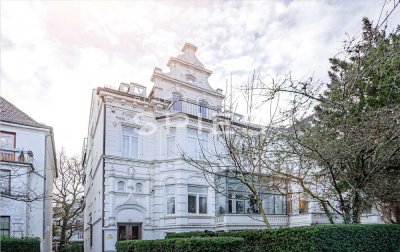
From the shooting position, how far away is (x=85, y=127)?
35750 millimetres

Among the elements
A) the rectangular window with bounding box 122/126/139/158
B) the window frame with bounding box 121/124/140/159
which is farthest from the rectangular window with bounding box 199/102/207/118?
the rectangular window with bounding box 122/126/139/158

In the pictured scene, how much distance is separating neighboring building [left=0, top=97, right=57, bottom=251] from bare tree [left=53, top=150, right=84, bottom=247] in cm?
1721

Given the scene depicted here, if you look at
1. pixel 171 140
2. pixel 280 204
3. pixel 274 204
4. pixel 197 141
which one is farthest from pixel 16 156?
pixel 280 204

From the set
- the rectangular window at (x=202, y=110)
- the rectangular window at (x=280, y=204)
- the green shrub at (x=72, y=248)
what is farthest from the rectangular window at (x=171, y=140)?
the green shrub at (x=72, y=248)

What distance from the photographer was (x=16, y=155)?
18891mm

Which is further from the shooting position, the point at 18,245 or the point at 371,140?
the point at 18,245

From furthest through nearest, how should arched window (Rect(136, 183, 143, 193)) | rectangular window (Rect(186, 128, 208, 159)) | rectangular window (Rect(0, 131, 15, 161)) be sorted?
rectangular window (Rect(186, 128, 208, 159)) < arched window (Rect(136, 183, 143, 193)) < rectangular window (Rect(0, 131, 15, 161))

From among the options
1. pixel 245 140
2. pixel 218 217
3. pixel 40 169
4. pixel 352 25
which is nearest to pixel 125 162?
pixel 40 169

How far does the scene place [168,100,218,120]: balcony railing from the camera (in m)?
21.9

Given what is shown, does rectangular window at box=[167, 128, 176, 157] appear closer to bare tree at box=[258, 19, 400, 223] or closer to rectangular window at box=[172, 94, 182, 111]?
rectangular window at box=[172, 94, 182, 111]

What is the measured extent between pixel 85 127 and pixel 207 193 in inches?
731

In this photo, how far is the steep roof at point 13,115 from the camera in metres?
19.7

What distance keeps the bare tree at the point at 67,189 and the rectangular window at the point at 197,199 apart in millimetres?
19665

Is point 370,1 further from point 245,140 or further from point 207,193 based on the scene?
point 207,193
